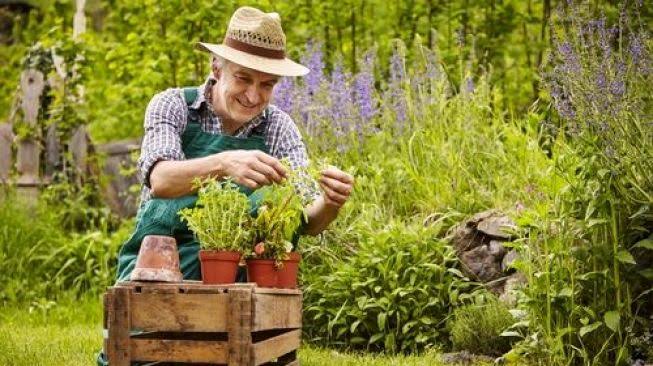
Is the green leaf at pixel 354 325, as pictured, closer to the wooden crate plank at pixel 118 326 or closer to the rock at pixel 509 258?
the rock at pixel 509 258

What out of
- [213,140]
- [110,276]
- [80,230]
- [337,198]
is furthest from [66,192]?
[337,198]

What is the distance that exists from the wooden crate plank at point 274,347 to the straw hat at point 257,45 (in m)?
0.86

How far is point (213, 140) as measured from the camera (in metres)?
3.88

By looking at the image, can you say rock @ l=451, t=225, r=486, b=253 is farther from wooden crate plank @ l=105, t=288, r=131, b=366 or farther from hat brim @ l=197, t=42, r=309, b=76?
wooden crate plank @ l=105, t=288, r=131, b=366

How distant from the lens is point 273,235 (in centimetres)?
343

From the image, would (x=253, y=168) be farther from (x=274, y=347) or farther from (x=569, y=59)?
(x=569, y=59)

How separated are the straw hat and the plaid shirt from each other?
0.24 meters

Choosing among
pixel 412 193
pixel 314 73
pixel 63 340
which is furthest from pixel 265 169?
pixel 314 73

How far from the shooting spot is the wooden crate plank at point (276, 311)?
3.16 metres

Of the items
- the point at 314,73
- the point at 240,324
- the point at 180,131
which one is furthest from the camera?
the point at 314,73

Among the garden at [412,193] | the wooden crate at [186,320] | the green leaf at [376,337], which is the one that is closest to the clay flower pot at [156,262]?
the wooden crate at [186,320]

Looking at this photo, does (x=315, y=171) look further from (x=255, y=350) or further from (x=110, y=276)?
(x=110, y=276)

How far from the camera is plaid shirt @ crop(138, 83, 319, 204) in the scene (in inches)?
144

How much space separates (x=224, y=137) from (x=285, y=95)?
92.0 inches
